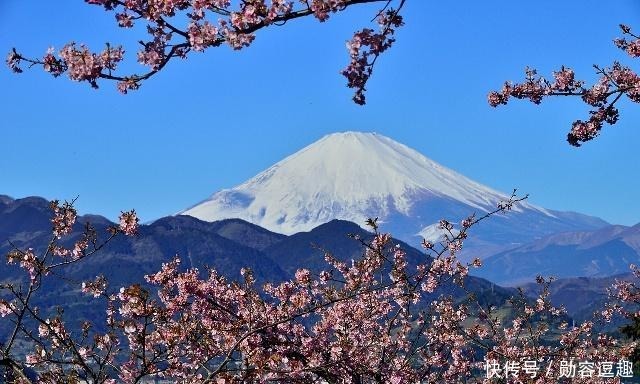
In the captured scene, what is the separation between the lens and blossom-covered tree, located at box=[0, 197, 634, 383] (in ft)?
23.3

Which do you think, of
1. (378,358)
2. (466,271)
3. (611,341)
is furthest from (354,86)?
(611,341)

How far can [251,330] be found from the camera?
6.68m

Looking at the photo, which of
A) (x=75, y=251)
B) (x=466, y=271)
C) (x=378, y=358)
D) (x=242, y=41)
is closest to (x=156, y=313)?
(x=242, y=41)

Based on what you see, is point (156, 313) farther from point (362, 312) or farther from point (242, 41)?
point (362, 312)

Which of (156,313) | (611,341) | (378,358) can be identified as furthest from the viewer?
(611,341)

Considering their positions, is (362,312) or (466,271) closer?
(362,312)

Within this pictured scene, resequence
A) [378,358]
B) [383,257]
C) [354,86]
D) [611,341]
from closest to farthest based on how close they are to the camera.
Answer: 1. [354,86]
2. [378,358]
3. [383,257]
4. [611,341]

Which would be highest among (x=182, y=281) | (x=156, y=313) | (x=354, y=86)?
(x=354, y=86)

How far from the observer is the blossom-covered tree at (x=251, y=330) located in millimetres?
7109

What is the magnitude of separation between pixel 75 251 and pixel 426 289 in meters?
6.00

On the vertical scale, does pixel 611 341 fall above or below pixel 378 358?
above

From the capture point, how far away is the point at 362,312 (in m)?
13.5

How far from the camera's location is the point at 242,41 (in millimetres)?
5363

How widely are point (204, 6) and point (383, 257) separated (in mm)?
8269
